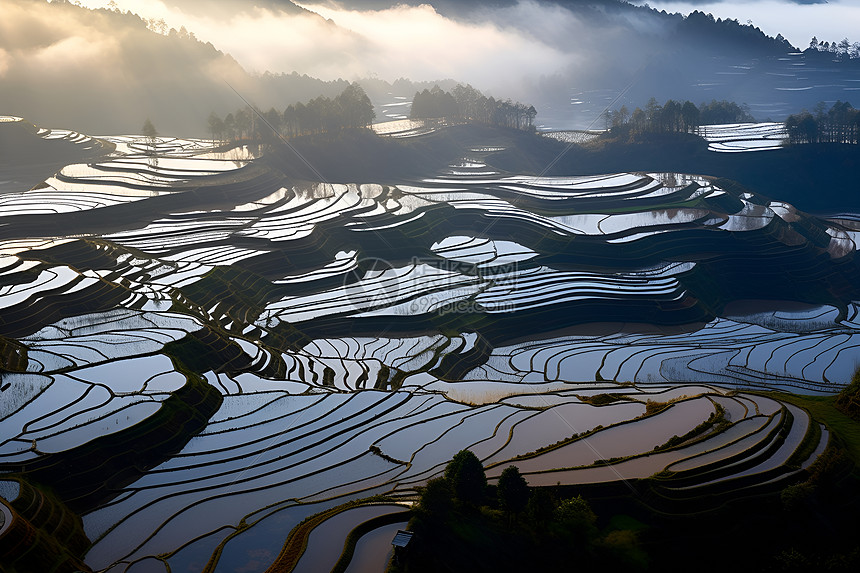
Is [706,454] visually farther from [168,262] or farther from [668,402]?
[168,262]

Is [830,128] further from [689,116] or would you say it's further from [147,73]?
[147,73]

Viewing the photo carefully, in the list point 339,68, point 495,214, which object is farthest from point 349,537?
point 339,68

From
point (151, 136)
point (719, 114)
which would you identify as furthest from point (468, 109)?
point (151, 136)

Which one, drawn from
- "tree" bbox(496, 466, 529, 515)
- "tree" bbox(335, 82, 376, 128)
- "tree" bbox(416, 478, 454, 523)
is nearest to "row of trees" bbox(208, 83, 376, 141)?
"tree" bbox(335, 82, 376, 128)

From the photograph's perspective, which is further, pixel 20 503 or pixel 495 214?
pixel 495 214

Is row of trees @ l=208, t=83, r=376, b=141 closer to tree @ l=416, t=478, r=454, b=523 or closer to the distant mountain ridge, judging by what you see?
the distant mountain ridge

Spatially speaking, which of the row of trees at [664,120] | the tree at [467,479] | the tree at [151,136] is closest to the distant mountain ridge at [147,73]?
the tree at [151,136]
